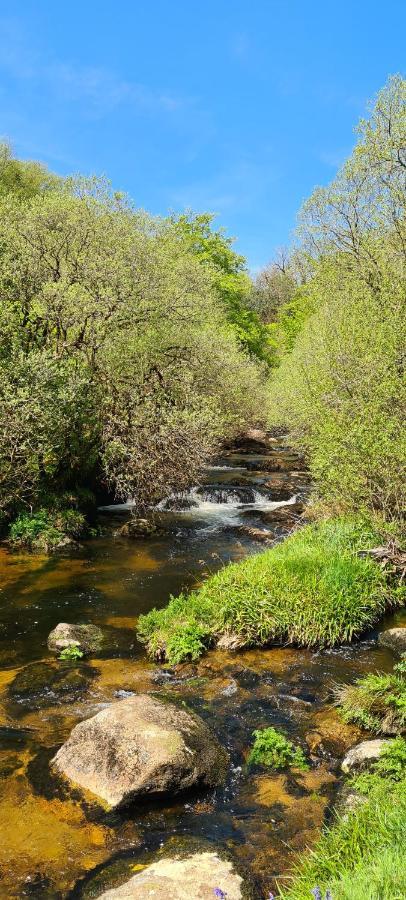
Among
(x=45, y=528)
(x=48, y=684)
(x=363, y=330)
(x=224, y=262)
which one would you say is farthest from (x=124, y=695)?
(x=224, y=262)

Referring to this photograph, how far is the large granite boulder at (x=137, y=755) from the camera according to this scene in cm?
711

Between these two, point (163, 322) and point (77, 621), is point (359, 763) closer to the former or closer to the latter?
point (77, 621)

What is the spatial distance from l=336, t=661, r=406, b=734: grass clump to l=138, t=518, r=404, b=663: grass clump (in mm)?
2582

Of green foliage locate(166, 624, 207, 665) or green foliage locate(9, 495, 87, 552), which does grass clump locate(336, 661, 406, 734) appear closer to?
green foliage locate(166, 624, 207, 665)

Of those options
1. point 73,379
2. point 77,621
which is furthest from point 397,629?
point 73,379

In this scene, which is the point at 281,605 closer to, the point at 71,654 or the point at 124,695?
the point at 124,695

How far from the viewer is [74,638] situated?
12.2 meters

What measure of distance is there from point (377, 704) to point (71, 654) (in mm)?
5911

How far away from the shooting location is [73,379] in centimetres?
1952

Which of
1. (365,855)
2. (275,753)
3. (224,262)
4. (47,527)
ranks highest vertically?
(224,262)

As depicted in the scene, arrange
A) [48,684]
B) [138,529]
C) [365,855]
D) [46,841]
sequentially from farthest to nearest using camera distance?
[138,529] < [48,684] < [46,841] < [365,855]

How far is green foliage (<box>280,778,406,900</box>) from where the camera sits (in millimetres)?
3869

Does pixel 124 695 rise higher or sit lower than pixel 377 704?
lower

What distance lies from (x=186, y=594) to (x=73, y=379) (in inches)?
334
